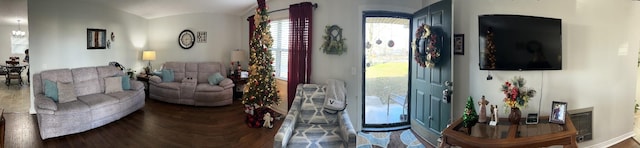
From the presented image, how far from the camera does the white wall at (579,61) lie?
2.53m

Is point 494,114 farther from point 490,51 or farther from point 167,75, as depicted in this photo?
point 167,75

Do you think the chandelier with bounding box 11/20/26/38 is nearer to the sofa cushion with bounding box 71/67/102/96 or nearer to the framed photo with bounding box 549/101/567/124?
the sofa cushion with bounding box 71/67/102/96

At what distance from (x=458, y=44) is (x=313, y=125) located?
5.45 feet

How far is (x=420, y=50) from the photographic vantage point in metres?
2.95

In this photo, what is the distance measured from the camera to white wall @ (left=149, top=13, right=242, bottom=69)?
4598 mm

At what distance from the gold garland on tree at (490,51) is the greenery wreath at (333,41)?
1403 mm

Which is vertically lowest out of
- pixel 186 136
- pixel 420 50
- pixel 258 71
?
pixel 186 136

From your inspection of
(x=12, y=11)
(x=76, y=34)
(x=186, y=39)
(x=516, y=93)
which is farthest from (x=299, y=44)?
(x=12, y=11)

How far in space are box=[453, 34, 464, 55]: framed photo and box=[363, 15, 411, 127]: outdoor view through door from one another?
0.62 metres

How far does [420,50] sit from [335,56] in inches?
37.9

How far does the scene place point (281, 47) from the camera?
4.50m

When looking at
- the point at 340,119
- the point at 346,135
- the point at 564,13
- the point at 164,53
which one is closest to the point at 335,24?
the point at 340,119

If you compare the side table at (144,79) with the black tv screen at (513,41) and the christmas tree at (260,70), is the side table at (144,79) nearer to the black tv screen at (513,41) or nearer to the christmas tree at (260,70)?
the christmas tree at (260,70)

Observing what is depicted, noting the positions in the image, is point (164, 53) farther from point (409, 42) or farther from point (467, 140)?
point (467, 140)
